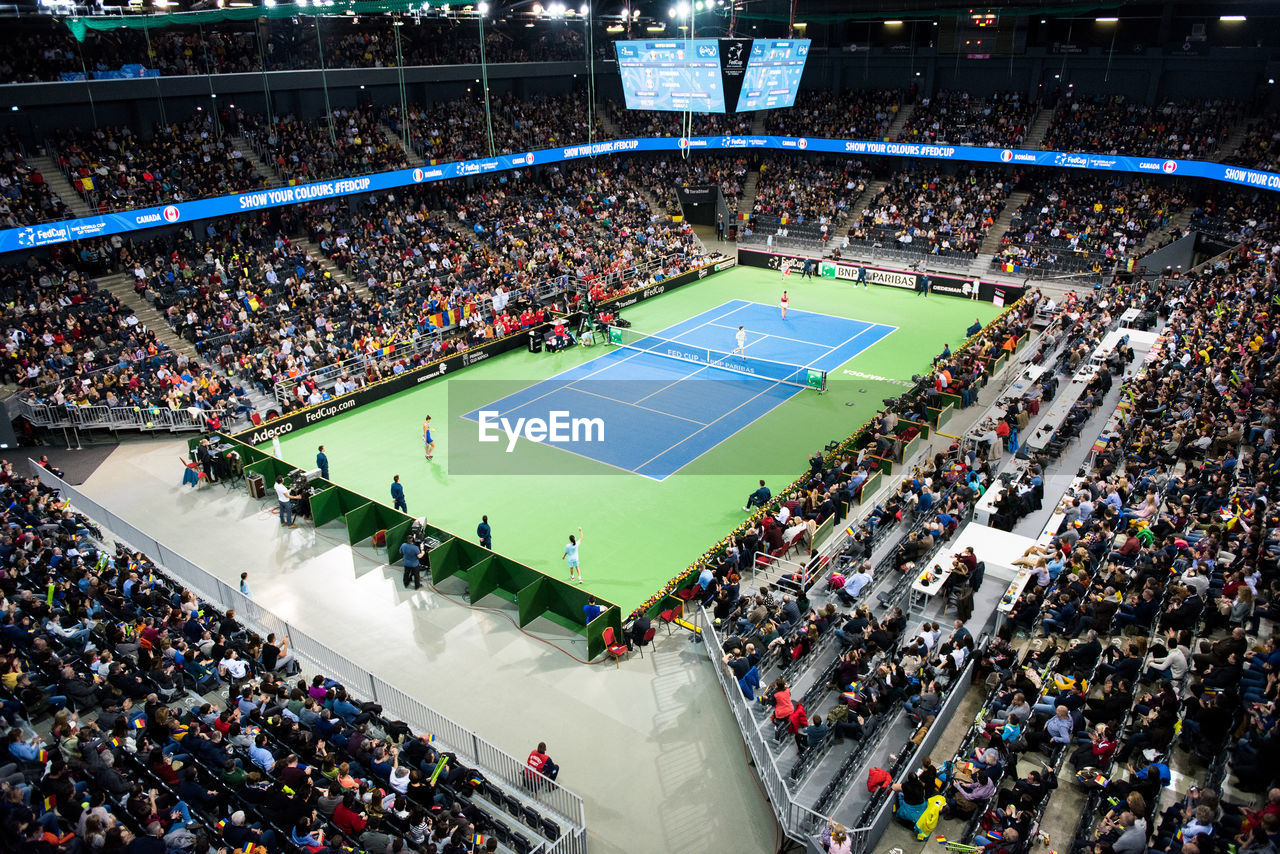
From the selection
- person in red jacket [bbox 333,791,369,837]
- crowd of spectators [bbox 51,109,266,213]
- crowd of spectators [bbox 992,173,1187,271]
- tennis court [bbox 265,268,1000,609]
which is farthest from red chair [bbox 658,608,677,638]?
crowd of spectators [bbox 992,173,1187,271]

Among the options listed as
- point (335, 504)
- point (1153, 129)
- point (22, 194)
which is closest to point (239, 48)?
point (22, 194)

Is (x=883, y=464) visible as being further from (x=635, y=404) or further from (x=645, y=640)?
(x=645, y=640)

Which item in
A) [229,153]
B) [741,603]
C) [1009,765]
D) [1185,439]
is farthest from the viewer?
[229,153]

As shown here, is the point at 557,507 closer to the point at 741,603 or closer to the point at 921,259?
the point at 741,603

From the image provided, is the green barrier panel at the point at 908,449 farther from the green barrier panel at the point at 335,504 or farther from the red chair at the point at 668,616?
the green barrier panel at the point at 335,504

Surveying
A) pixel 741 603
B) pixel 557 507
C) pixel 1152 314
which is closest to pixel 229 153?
pixel 557 507

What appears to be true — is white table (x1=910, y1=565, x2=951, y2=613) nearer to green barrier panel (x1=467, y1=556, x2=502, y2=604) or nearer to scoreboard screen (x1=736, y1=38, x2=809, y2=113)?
green barrier panel (x1=467, y1=556, x2=502, y2=604)
